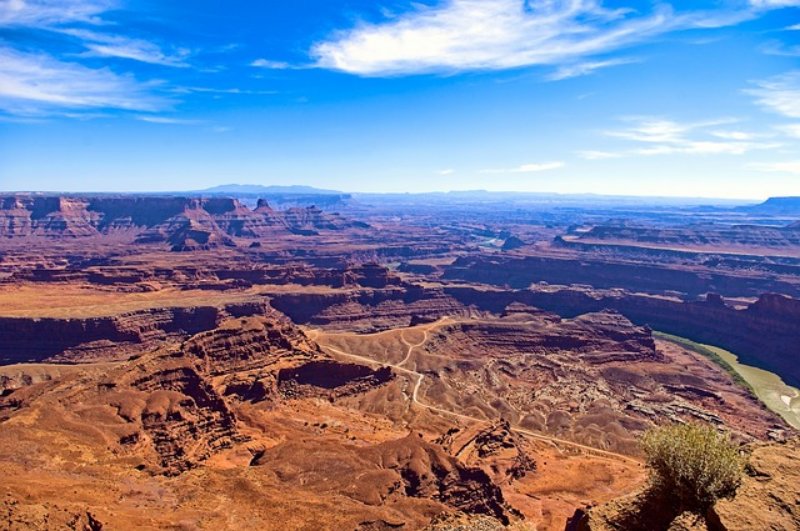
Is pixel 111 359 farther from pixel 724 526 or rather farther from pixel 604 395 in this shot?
pixel 724 526

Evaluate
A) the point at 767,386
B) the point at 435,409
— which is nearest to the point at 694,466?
the point at 435,409

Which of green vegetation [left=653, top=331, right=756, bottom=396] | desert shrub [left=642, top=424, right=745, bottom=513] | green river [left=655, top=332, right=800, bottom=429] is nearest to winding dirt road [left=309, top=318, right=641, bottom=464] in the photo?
green river [left=655, top=332, right=800, bottom=429]

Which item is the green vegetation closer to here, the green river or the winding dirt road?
the green river

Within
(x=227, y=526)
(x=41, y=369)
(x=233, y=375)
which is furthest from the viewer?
(x=41, y=369)

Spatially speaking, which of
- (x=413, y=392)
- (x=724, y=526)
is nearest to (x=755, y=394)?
(x=413, y=392)

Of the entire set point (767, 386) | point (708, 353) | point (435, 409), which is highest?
point (435, 409)

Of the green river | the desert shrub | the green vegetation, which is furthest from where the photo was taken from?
the green vegetation

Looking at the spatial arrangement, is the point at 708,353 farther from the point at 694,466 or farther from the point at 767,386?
the point at 694,466
